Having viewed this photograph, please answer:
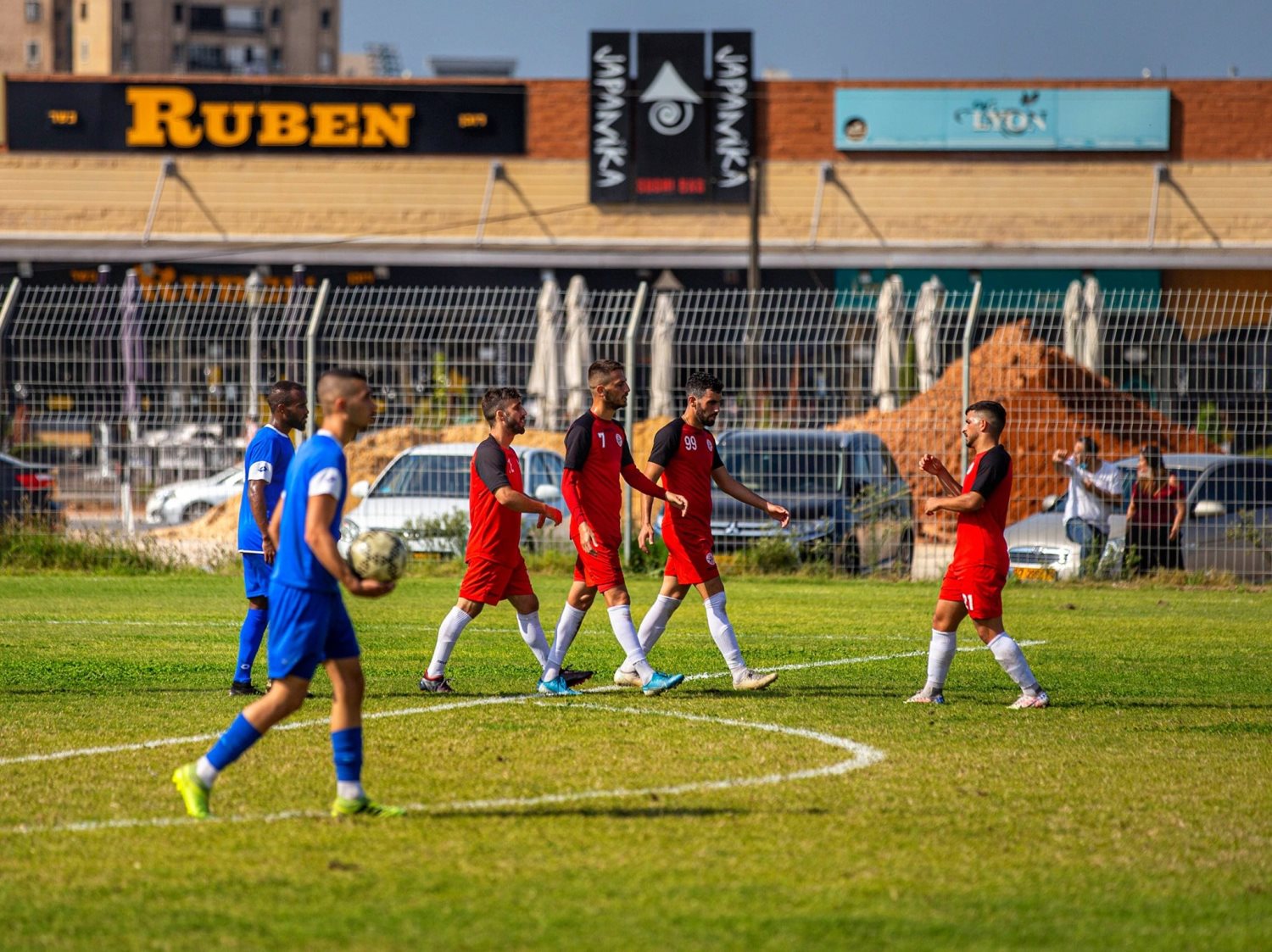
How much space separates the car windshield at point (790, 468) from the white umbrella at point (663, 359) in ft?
4.19

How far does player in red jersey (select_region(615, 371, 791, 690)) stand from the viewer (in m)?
9.69

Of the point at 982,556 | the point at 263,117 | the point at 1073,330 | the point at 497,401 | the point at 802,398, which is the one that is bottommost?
the point at 982,556

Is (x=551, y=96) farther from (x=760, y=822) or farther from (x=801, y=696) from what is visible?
(x=760, y=822)

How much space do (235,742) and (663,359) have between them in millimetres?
13121

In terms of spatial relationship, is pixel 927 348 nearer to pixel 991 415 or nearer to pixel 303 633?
pixel 991 415

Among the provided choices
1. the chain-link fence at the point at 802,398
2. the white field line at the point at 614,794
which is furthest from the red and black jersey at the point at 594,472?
the chain-link fence at the point at 802,398

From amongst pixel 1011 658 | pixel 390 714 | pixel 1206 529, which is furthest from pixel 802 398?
pixel 390 714

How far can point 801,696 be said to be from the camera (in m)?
9.56

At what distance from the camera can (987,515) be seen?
922 centimetres

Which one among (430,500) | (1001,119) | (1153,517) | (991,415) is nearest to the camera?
(991,415)

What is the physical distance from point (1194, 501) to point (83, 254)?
104 ft

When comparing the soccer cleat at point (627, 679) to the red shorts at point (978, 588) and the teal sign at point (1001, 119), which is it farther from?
the teal sign at point (1001, 119)

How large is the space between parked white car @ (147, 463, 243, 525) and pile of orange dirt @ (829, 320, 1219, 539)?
27.6 ft

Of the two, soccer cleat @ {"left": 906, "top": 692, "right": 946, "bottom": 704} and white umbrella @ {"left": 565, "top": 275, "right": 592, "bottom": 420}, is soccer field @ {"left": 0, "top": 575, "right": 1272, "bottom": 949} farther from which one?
white umbrella @ {"left": 565, "top": 275, "right": 592, "bottom": 420}
